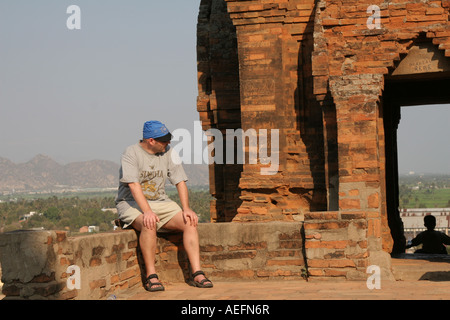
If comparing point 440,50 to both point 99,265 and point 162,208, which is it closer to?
point 162,208

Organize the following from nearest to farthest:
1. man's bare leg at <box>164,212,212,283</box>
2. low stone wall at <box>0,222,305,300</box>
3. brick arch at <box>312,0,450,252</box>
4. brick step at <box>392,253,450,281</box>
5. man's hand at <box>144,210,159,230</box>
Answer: low stone wall at <box>0,222,305,300</box>, man's hand at <box>144,210,159,230</box>, man's bare leg at <box>164,212,212,283</box>, brick step at <box>392,253,450,281</box>, brick arch at <box>312,0,450,252</box>

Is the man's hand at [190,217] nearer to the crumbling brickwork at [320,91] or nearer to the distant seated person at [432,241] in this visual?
the crumbling brickwork at [320,91]

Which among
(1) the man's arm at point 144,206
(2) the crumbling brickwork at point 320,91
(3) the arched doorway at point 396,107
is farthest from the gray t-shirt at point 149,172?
(3) the arched doorway at point 396,107

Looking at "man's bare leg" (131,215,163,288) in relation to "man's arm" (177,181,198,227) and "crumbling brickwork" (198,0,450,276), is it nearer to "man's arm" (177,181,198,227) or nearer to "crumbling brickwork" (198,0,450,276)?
"man's arm" (177,181,198,227)

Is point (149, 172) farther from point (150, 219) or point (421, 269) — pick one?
point (421, 269)

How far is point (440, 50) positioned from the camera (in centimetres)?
1093

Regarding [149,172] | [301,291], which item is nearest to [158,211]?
[149,172]

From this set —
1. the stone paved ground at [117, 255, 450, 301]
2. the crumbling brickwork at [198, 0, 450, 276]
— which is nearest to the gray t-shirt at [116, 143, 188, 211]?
the stone paved ground at [117, 255, 450, 301]

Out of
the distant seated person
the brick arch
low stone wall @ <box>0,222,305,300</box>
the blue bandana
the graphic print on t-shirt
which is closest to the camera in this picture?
low stone wall @ <box>0,222,305,300</box>

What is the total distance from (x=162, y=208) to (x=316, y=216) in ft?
5.06

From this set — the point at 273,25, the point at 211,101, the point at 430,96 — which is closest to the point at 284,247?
the point at 273,25

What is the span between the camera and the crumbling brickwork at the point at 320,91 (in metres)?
10.7

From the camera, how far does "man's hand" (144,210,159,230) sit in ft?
22.7

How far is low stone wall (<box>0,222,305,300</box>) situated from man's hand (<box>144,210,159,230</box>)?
1.05 feet
